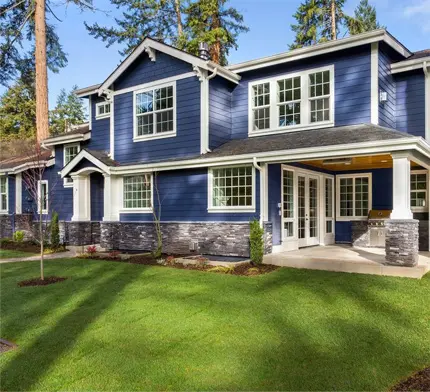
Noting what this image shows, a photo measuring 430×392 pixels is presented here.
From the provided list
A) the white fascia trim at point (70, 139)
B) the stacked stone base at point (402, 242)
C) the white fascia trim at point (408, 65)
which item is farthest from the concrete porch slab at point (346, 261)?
the white fascia trim at point (70, 139)

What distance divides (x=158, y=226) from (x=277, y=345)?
24.7 ft

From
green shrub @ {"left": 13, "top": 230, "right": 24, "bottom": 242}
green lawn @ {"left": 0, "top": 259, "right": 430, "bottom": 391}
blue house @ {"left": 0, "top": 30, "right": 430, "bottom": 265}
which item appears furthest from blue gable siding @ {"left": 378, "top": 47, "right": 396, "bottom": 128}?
green shrub @ {"left": 13, "top": 230, "right": 24, "bottom": 242}

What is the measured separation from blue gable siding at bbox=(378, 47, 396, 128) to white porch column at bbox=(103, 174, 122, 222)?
8.51 m

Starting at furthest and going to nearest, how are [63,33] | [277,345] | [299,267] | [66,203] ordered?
[63,33] < [66,203] < [299,267] < [277,345]

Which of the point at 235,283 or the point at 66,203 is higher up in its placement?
the point at 66,203

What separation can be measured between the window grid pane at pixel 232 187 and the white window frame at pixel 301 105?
1.87 m

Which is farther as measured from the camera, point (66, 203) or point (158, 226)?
point (66, 203)

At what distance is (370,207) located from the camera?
12.0 metres

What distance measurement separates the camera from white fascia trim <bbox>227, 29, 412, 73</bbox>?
9.81 metres

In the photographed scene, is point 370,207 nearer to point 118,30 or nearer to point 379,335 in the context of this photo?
point 379,335

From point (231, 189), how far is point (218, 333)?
6472 millimetres

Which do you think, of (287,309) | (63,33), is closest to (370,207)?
(287,309)

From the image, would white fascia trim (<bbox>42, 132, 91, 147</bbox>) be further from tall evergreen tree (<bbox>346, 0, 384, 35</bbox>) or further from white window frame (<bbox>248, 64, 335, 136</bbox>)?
tall evergreen tree (<bbox>346, 0, 384, 35</bbox>)

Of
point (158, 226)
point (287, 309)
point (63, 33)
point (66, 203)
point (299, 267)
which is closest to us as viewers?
point (287, 309)
